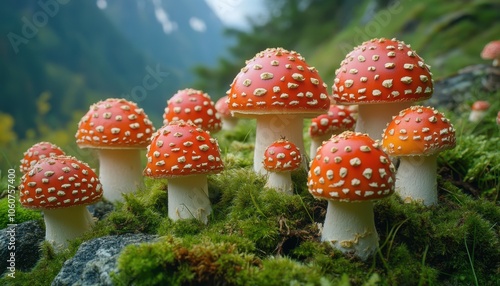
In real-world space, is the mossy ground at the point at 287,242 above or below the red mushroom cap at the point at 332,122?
below

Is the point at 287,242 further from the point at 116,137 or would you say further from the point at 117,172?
the point at 117,172

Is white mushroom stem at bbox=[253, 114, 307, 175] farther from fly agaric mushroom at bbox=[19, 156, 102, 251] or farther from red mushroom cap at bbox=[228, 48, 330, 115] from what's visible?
fly agaric mushroom at bbox=[19, 156, 102, 251]

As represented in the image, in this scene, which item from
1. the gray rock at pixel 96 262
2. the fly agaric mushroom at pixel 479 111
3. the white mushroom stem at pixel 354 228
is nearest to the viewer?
the gray rock at pixel 96 262

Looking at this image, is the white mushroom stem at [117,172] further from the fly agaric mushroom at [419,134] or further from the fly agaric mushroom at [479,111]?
the fly agaric mushroom at [479,111]

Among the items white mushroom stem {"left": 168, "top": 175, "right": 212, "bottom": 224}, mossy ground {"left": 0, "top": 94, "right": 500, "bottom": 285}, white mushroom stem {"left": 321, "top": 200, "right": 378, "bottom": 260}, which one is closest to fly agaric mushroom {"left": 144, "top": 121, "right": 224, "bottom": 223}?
white mushroom stem {"left": 168, "top": 175, "right": 212, "bottom": 224}

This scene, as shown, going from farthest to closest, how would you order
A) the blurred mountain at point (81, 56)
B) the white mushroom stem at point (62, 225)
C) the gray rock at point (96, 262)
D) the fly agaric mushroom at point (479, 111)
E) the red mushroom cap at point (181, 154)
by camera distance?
the blurred mountain at point (81, 56) → the fly agaric mushroom at point (479, 111) → the white mushroom stem at point (62, 225) → the red mushroom cap at point (181, 154) → the gray rock at point (96, 262)

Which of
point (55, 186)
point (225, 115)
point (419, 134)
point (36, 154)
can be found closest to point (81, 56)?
point (225, 115)

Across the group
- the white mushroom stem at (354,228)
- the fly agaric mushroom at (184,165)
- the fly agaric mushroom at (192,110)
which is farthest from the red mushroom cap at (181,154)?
the fly agaric mushroom at (192,110)
